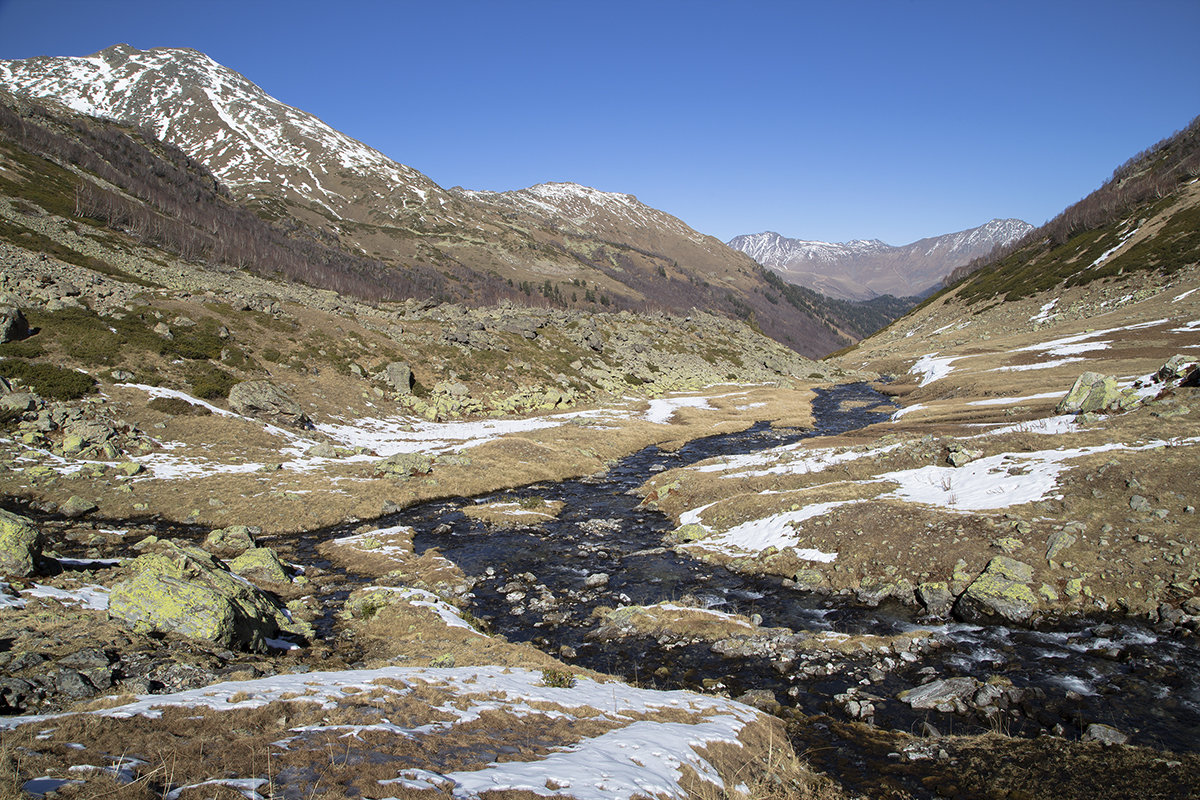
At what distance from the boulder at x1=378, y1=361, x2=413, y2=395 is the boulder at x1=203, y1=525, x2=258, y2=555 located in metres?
35.1

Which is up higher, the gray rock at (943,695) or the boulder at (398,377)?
the boulder at (398,377)

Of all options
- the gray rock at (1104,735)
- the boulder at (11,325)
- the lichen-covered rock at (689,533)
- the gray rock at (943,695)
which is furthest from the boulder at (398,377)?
the gray rock at (1104,735)

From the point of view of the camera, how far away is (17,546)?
605 inches

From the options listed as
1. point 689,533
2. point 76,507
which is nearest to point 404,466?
point 76,507

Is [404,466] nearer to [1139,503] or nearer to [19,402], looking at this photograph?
[19,402]

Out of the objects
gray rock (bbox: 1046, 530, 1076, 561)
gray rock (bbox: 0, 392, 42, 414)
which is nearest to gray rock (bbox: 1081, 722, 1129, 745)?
gray rock (bbox: 1046, 530, 1076, 561)

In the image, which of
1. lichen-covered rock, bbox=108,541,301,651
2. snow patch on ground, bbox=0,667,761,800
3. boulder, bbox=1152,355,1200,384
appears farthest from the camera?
boulder, bbox=1152,355,1200,384

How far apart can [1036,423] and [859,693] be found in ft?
77.2

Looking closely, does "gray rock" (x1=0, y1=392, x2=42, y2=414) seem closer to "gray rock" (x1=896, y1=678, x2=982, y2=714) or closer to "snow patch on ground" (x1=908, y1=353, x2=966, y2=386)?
"gray rock" (x1=896, y1=678, x2=982, y2=714)

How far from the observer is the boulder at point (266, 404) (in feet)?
138

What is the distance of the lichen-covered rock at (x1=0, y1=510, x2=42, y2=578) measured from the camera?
49.4 ft

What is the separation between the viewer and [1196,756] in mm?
9695

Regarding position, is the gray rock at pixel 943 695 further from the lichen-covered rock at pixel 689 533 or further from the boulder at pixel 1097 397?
the boulder at pixel 1097 397

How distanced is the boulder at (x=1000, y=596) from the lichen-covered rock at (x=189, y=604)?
21.7 meters
